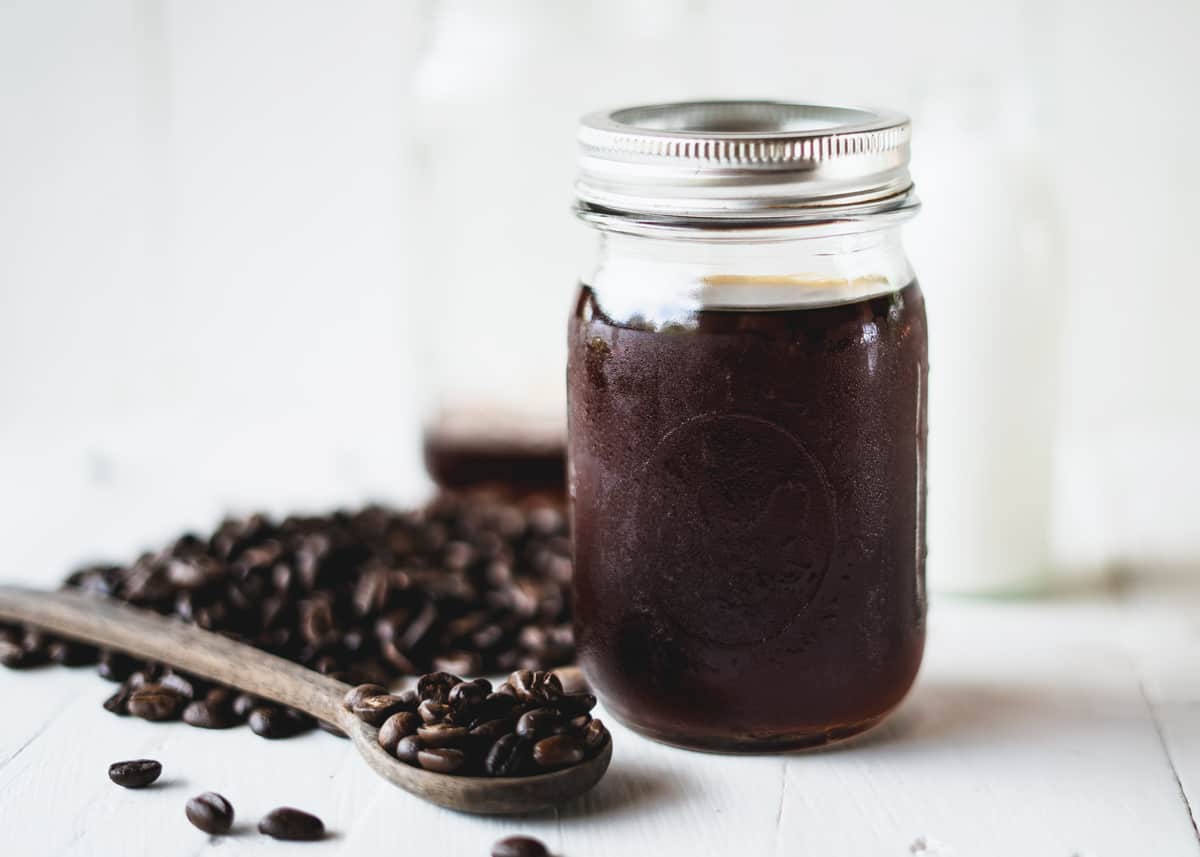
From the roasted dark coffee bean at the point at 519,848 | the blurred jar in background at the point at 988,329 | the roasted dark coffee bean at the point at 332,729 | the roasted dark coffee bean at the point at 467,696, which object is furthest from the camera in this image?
the blurred jar in background at the point at 988,329

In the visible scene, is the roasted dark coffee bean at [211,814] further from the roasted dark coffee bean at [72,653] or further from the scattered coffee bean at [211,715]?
the roasted dark coffee bean at [72,653]

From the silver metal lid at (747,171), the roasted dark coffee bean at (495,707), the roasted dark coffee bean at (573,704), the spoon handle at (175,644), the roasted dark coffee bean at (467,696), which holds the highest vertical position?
the silver metal lid at (747,171)

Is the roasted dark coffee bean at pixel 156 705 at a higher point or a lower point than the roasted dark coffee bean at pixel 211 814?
lower

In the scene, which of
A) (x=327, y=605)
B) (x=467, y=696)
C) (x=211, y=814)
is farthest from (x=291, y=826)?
(x=327, y=605)

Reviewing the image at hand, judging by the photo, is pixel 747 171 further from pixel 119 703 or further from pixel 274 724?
pixel 119 703

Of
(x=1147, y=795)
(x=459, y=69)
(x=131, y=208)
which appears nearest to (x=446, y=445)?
(x=459, y=69)

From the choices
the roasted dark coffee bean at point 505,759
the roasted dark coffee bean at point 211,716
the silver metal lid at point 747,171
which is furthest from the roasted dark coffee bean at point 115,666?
the silver metal lid at point 747,171

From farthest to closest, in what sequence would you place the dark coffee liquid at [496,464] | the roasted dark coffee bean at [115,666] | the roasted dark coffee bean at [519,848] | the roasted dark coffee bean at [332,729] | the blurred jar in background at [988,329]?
the dark coffee liquid at [496,464], the blurred jar in background at [988,329], the roasted dark coffee bean at [115,666], the roasted dark coffee bean at [332,729], the roasted dark coffee bean at [519,848]

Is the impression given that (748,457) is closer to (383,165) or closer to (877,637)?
(877,637)

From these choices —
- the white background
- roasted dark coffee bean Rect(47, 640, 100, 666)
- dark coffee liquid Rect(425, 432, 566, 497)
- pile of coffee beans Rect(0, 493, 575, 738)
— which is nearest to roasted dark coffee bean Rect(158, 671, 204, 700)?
pile of coffee beans Rect(0, 493, 575, 738)
